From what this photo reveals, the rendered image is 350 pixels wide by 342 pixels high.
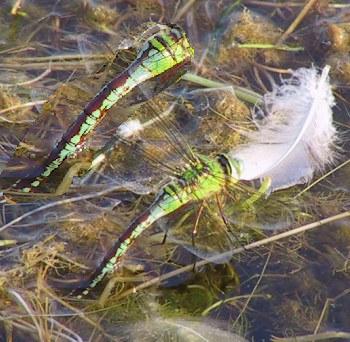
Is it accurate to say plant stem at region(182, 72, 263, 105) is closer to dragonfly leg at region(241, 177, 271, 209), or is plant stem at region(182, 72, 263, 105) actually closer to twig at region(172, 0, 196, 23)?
twig at region(172, 0, 196, 23)

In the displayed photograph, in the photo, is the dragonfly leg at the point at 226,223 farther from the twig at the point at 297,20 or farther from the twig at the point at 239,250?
the twig at the point at 297,20

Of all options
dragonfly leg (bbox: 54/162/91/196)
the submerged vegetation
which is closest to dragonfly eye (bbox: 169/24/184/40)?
the submerged vegetation

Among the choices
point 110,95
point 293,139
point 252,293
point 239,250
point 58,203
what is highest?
point 110,95

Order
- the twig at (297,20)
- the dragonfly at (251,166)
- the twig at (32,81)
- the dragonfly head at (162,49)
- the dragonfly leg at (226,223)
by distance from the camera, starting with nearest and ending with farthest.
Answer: the dragonfly at (251,166)
the dragonfly leg at (226,223)
the dragonfly head at (162,49)
the twig at (32,81)
the twig at (297,20)

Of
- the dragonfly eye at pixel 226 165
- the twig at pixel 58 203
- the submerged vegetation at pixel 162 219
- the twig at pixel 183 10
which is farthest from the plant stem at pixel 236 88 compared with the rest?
the twig at pixel 58 203

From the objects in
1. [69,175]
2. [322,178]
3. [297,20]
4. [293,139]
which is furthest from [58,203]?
[297,20]

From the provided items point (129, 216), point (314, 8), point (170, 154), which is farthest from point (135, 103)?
point (314, 8)

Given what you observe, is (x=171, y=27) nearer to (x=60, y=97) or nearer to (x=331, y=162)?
(x=60, y=97)

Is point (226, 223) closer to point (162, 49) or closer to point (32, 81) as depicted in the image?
point (162, 49)
